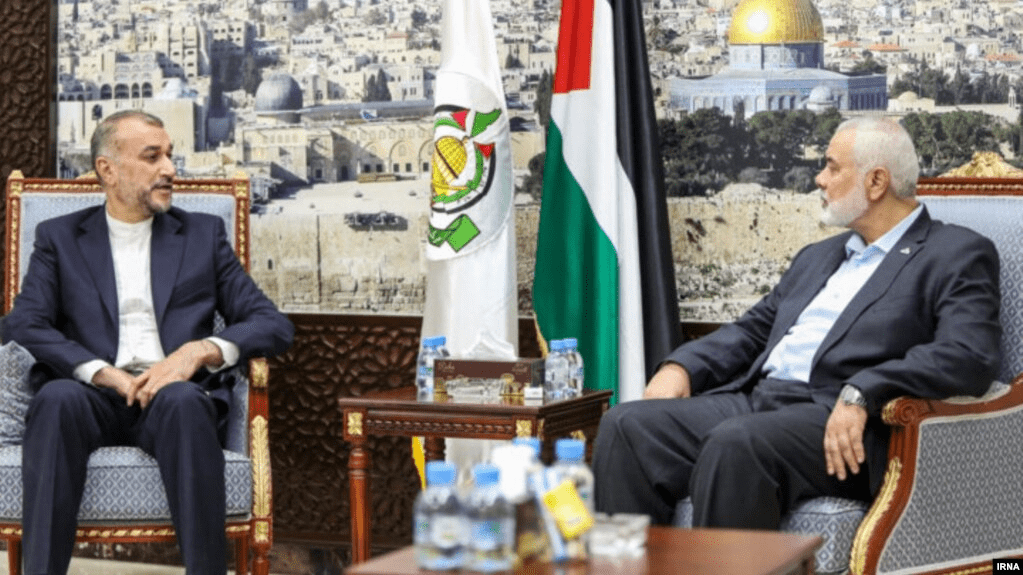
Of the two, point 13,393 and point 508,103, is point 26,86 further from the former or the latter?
point 508,103

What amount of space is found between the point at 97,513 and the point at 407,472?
119 centimetres

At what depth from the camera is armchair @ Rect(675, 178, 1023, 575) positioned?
3.30 meters

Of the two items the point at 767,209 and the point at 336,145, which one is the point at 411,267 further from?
the point at 767,209

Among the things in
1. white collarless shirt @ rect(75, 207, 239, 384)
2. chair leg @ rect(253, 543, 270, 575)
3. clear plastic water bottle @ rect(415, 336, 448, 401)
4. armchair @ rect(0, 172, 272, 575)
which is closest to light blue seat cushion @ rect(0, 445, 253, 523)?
armchair @ rect(0, 172, 272, 575)

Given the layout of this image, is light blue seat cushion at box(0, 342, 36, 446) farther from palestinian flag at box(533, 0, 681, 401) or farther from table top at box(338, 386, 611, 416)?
palestinian flag at box(533, 0, 681, 401)

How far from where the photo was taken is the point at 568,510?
253cm

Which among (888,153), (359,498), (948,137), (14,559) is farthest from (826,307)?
(14,559)

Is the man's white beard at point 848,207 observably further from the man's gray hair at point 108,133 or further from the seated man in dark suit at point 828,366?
the man's gray hair at point 108,133

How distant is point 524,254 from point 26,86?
5.72ft

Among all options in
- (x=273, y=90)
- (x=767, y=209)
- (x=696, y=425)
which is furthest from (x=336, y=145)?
(x=696, y=425)

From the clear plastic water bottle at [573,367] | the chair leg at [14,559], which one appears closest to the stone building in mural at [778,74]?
the clear plastic water bottle at [573,367]

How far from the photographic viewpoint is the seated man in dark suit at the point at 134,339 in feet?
12.6

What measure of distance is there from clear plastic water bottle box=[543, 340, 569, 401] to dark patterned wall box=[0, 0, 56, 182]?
2103mm

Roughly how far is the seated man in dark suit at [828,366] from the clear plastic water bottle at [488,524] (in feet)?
3.30
